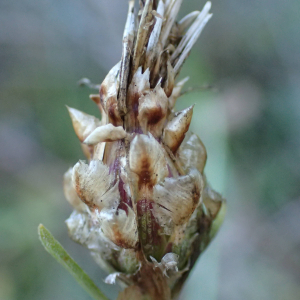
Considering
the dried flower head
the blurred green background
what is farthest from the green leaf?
the blurred green background

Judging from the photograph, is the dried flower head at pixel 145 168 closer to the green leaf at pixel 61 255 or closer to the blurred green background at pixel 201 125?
the green leaf at pixel 61 255

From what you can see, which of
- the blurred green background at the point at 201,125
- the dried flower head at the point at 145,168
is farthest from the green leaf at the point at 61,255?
the blurred green background at the point at 201,125

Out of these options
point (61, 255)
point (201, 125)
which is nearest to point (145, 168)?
point (61, 255)

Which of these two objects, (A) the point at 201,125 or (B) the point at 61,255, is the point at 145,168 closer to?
(B) the point at 61,255

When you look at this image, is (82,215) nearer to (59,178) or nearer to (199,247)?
(199,247)

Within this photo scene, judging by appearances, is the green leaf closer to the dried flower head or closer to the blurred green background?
the dried flower head

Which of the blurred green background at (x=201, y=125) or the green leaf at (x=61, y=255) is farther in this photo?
the blurred green background at (x=201, y=125)
